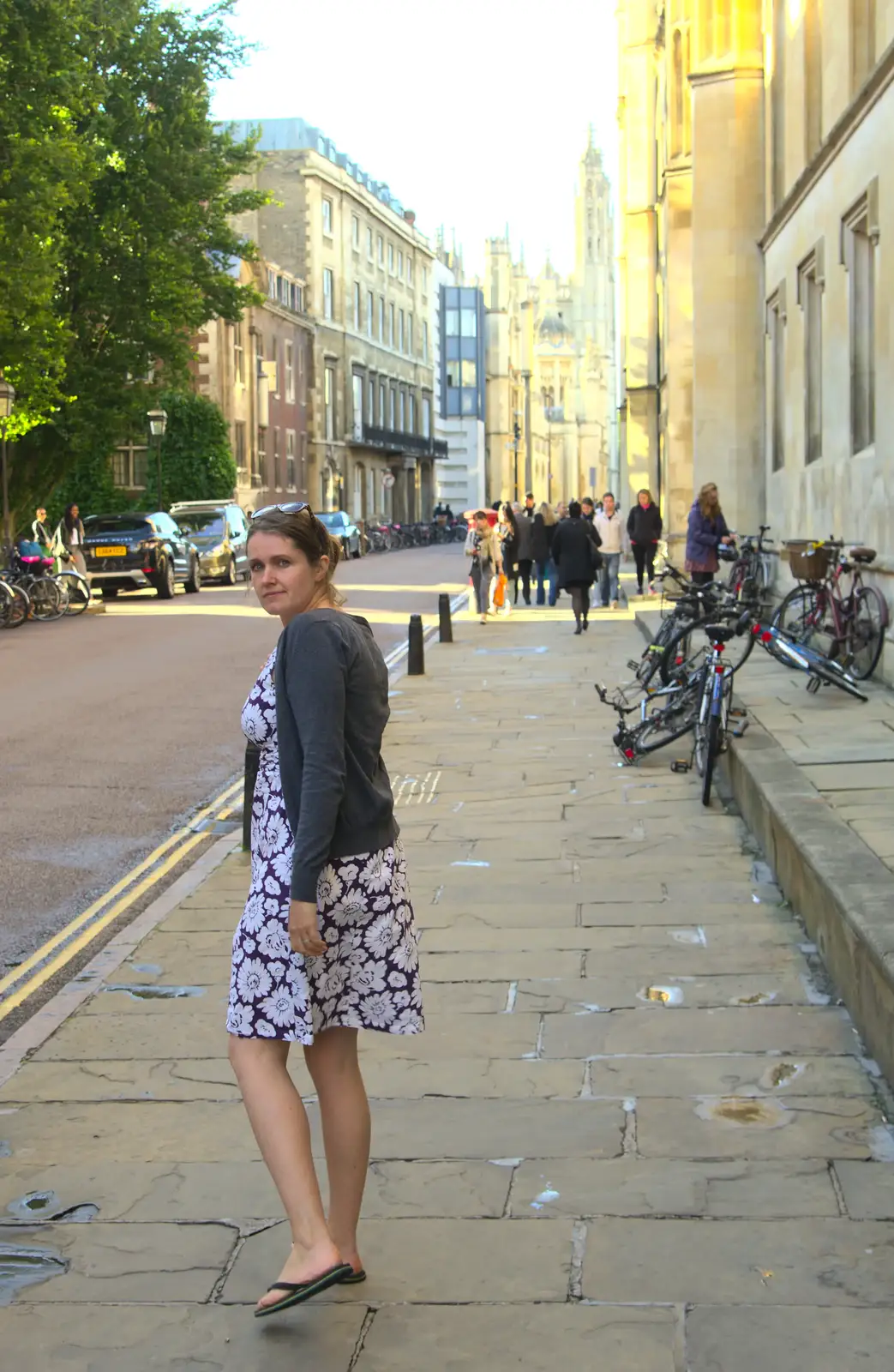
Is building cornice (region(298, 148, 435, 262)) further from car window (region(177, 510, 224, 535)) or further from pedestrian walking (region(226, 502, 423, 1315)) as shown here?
pedestrian walking (region(226, 502, 423, 1315))

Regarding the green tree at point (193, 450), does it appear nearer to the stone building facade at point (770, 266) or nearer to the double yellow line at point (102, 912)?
the stone building facade at point (770, 266)

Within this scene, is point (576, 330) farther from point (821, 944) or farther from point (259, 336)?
point (821, 944)

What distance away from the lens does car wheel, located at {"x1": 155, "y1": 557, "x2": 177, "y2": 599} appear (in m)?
33.5

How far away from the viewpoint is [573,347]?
159000 millimetres

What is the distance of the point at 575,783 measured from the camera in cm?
1041

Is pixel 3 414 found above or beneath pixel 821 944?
above

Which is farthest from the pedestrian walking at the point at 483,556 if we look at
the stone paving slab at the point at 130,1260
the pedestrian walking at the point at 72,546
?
the stone paving slab at the point at 130,1260

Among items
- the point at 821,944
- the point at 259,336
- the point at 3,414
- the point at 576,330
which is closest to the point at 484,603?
the point at 3,414

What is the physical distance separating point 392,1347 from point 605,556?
24.4 metres

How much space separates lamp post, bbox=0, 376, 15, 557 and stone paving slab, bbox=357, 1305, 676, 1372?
2375cm

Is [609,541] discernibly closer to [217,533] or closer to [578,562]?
[578,562]

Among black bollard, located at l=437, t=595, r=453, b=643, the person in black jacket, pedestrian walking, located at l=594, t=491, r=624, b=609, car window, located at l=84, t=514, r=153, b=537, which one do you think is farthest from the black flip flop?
car window, located at l=84, t=514, r=153, b=537

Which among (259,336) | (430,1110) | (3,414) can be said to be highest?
(259,336)

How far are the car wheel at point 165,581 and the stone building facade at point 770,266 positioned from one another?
31.8 feet
